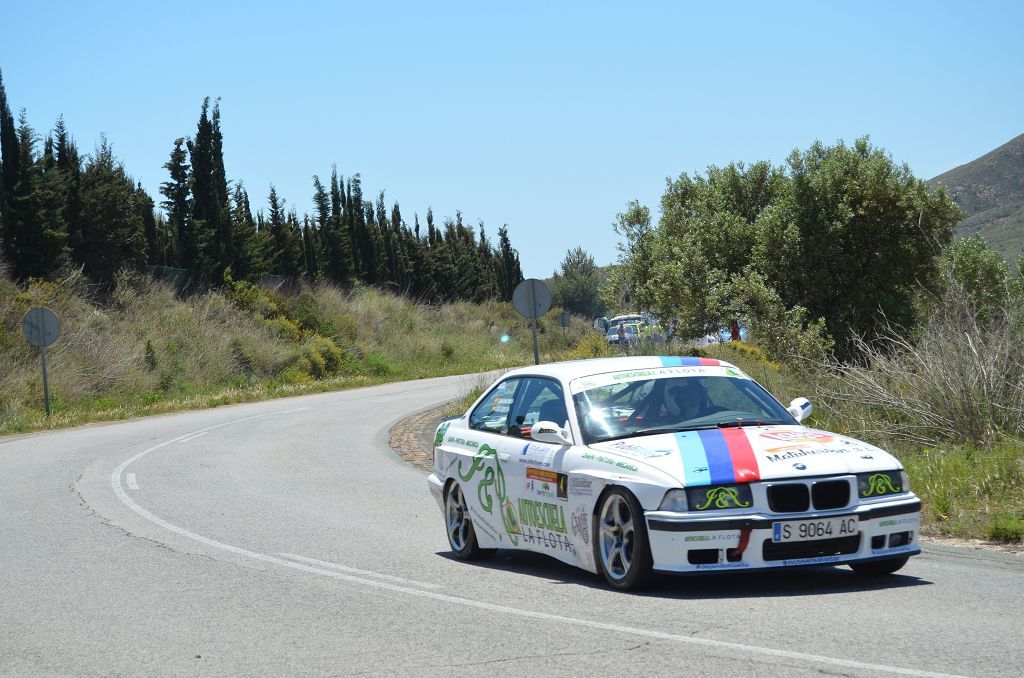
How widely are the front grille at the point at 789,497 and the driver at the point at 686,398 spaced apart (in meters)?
1.25

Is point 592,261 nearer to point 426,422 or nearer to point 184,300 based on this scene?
point 184,300

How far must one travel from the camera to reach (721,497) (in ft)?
22.5

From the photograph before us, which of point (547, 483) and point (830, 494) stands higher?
point (547, 483)

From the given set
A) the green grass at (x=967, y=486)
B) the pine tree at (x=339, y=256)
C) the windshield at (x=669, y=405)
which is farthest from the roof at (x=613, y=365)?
the pine tree at (x=339, y=256)

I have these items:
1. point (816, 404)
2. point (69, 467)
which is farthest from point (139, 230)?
point (816, 404)

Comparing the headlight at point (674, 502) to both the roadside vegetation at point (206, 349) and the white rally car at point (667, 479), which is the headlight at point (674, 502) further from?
the roadside vegetation at point (206, 349)

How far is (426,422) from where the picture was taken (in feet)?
81.4

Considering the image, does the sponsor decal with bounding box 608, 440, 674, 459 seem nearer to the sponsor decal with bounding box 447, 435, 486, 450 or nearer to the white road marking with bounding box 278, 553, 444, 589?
the white road marking with bounding box 278, 553, 444, 589

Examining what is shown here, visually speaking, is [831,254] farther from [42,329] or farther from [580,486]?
[42,329]

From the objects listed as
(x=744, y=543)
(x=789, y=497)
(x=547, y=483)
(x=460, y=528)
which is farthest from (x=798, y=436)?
(x=460, y=528)

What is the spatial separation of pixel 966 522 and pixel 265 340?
38.8 metres

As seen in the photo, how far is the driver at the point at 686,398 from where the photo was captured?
812 cm

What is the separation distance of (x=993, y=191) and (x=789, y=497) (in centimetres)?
9337

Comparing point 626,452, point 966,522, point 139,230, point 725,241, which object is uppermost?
point 139,230
